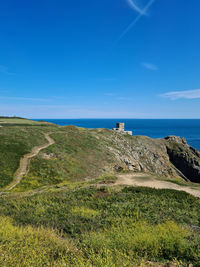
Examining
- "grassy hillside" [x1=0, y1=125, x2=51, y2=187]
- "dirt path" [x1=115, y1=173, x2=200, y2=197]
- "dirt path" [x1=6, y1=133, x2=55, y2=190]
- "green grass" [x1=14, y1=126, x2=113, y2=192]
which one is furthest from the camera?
"green grass" [x1=14, y1=126, x2=113, y2=192]

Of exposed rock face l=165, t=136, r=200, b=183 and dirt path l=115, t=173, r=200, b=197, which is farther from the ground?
dirt path l=115, t=173, r=200, b=197

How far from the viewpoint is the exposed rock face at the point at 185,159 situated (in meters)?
65.9

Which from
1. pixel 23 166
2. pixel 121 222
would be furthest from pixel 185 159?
pixel 121 222

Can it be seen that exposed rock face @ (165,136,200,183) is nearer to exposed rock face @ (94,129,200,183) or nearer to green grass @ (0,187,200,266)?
exposed rock face @ (94,129,200,183)

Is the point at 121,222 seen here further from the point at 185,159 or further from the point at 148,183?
the point at 185,159

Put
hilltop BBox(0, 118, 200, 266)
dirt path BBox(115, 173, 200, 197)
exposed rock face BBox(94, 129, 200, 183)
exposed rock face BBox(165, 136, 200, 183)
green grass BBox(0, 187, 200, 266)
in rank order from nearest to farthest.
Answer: hilltop BBox(0, 118, 200, 266) → green grass BBox(0, 187, 200, 266) → dirt path BBox(115, 173, 200, 197) → exposed rock face BBox(94, 129, 200, 183) → exposed rock face BBox(165, 136, 200, 183)

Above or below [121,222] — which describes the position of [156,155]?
below

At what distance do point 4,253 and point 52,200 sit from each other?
30.2ft

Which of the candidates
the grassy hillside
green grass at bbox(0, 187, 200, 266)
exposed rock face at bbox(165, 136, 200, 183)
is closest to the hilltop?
green grass at bbox(0, 187, 200, 266)

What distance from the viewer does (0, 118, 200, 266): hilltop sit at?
6887 millimetres

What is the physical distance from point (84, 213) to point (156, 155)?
5698 centimetres

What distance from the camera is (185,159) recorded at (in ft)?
229

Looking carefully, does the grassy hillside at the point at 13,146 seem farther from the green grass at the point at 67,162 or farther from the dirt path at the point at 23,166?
the green grass at the point at 67,162

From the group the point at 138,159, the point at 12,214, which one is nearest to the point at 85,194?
the point at 12,214
